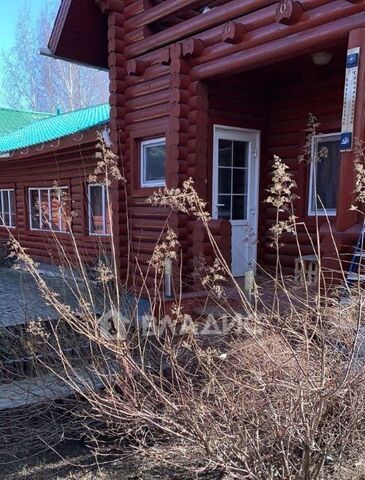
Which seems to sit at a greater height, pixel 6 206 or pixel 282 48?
pixel 282 48

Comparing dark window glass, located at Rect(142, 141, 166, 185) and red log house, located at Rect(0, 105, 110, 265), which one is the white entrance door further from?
red log house, located at Rect(0, 105, 110, 265)

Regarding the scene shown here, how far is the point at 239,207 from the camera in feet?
21.0

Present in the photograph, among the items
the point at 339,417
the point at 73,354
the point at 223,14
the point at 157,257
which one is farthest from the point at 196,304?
the point at 223,14

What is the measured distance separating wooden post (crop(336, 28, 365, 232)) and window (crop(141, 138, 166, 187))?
290cm

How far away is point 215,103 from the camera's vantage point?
5797 millimetres

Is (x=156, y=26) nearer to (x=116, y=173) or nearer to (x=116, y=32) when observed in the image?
(x=116, y=32)

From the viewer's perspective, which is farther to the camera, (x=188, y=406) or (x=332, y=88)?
(x=332, y=88)

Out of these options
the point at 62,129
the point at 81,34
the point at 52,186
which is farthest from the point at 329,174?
the point at 62,129

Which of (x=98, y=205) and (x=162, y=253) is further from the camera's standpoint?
(x=98, y=205)

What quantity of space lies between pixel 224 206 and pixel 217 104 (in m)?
1.41

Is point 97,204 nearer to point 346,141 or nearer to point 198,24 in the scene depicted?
point 198,24

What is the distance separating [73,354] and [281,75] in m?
4.63

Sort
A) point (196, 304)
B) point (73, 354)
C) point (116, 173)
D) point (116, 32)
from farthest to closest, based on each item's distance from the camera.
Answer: point (116, 32)
point (196, 304)
point (73, 354)
point (116, 173)

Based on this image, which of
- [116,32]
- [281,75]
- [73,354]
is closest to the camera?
[73,354]
